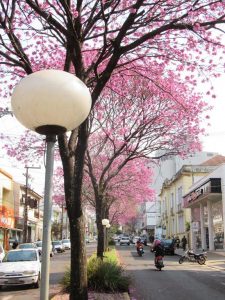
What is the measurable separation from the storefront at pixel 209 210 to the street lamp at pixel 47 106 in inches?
1246

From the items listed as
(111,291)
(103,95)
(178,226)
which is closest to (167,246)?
(178,226)

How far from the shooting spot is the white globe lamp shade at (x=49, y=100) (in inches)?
188

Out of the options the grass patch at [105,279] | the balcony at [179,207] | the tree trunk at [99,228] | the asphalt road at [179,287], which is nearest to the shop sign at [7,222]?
the balcony at [179,207]

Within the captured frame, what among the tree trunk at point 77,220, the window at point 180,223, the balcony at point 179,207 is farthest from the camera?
the window at point 180,223

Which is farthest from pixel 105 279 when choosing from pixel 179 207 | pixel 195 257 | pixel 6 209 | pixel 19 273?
pixel 179 207

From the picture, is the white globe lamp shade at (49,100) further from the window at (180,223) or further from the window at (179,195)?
the window at (180,223)

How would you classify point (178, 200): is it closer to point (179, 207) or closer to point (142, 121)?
point (179, 207)

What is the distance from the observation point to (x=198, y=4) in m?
9.10

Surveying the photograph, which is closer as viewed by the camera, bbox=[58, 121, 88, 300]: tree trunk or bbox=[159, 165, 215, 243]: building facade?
bbox=[58, 121, 88, 300]: tree trunk

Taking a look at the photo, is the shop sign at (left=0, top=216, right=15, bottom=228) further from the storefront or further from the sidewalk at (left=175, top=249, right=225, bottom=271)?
the sidewalk at (left=175, top=249, right=225, bottom=271)

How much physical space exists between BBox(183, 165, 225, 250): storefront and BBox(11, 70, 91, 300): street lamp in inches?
1246

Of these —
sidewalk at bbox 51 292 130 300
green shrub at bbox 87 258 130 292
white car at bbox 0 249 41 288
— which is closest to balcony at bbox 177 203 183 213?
white car at bbox 0 249 41 288

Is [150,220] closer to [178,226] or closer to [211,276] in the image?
[178,226]

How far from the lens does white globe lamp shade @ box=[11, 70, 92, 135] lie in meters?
4.78
